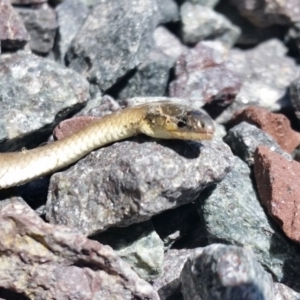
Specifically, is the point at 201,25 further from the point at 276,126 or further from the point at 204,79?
the point at 276,126

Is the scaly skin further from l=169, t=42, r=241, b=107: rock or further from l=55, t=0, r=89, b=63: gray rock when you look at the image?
l=55, t=0, r=89, b=63: gray rock

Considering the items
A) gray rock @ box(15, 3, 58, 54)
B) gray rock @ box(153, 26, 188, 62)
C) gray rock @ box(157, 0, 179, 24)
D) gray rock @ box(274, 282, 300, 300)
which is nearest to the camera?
gray rock @ box(274, 282, 300, 300)

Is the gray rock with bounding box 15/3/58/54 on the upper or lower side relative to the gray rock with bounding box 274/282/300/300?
upper

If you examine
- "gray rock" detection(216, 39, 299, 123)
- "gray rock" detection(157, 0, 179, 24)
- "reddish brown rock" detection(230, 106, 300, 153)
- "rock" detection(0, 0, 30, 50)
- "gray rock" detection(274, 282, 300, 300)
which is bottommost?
"gray rock" detection(274, 282, 300, 300)

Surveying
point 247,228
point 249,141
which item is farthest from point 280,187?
point 249,141

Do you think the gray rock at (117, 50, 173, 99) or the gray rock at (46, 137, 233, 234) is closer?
the gray rock at (46, 137, 233, 234)

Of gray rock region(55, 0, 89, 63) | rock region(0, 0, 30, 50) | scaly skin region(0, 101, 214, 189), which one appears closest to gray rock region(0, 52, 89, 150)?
rock region(0, 0, 30, 50)

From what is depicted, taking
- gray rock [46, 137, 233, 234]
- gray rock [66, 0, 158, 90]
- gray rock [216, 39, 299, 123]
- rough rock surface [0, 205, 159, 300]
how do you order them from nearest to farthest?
rough rock surface [0, 205, 159, 300] → gray rock [46, 137, 233, 234] → gray rock [66, 0, 158, 90] → gray rock [216, 39, 299, 123]
